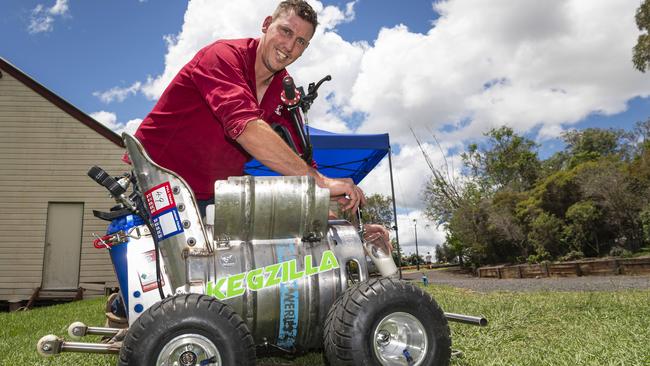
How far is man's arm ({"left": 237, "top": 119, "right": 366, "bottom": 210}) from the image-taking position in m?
2.10

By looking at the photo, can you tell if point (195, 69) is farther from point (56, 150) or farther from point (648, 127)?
point (648, 127)

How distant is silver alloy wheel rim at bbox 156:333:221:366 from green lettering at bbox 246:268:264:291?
31 centimetres

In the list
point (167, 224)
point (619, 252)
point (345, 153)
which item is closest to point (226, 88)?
point (167, 224)

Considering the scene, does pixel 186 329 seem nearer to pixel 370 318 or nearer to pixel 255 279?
pixel 255 279

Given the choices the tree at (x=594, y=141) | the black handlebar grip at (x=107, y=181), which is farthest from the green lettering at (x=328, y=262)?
the tree at (x=594, y=141)

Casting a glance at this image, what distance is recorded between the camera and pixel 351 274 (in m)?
2.33

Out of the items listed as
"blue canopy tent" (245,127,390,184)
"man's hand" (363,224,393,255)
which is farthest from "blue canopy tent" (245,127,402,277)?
"man's hand" (363,224,393,255)

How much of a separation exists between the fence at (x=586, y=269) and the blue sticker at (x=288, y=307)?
48.6 feet

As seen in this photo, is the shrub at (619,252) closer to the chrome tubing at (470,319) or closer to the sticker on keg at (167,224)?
the chrome tubing at (470,319)

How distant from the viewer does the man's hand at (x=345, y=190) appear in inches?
89.8

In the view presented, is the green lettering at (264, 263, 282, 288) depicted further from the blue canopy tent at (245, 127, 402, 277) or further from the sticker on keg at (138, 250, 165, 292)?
the blue canopy tent at (245, 127, 402, 277)

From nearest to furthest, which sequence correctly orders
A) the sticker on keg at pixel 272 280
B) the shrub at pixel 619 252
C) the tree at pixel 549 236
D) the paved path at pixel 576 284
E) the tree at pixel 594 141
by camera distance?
the sticker on keg at pixel 272 280 < the paved path at pixel 576 284 < the shrub at pixel 619 252 < the tree at pixel 549 236 < the tree at pixel 594 141

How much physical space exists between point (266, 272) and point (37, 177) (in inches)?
585

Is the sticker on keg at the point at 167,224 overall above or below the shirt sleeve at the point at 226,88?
below
